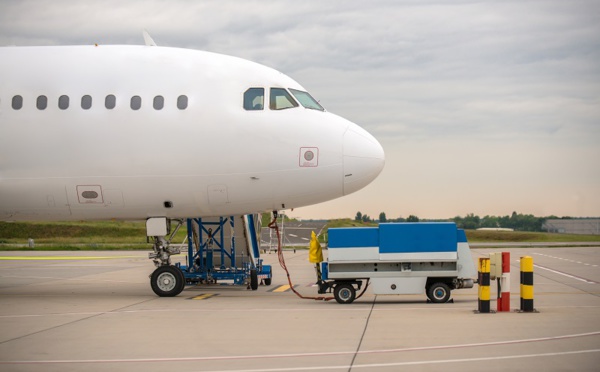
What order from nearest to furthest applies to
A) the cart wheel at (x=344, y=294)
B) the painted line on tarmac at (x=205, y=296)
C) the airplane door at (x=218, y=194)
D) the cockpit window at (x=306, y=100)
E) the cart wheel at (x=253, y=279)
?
1. the cart wheel at (x=344, y=294)
2. the airplane door at (x=218, y=194)
3. the cockpit window at (x=306, y=100)
4. the painted line on tarmac at (x=205, y=296)
5. the cart wheel at (x=253, y=279)

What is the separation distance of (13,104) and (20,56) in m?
1.54

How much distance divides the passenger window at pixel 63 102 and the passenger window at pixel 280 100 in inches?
202

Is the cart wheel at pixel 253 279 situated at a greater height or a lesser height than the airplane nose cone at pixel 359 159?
lesser

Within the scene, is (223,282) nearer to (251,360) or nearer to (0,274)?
(0,274)

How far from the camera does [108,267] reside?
3497 centimetres

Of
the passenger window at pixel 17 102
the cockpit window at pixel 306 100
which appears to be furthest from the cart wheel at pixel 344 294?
the passenger window at pixel 17 102

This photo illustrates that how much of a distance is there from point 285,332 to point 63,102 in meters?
9.72

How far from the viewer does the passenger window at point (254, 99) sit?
19.9 metres

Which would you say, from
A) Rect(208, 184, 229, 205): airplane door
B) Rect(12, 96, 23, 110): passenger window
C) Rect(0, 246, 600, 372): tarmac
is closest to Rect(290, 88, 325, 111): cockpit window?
Rect(208, 184, 229, 205): airplane door

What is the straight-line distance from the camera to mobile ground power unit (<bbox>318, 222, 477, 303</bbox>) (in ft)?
59.4

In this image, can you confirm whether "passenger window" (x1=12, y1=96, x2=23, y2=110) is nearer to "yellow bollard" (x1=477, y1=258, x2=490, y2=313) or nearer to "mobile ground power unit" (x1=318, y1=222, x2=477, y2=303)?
"mobile ground power unit" (x1=318, y1=222, x2=477, y2=303)

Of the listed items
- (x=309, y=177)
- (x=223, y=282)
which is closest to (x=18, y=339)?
(x=309, y=177)

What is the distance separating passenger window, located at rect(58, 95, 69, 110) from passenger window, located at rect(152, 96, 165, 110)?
2.22 m

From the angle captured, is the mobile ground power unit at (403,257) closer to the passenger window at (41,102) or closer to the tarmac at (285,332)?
the tarmac at (285,332)
